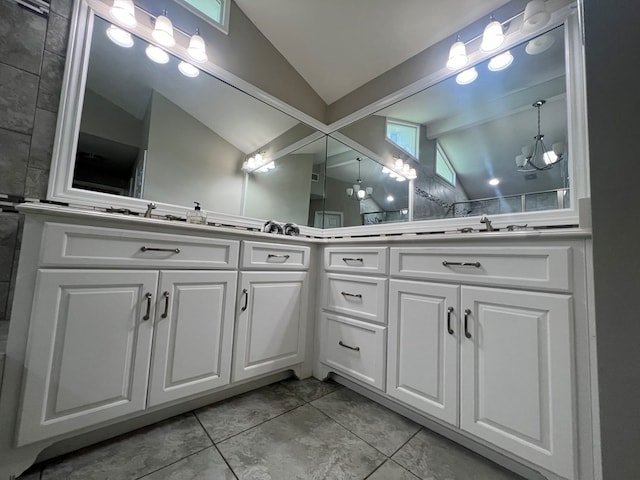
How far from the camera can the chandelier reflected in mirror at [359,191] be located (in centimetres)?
223

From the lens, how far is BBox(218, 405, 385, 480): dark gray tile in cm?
98

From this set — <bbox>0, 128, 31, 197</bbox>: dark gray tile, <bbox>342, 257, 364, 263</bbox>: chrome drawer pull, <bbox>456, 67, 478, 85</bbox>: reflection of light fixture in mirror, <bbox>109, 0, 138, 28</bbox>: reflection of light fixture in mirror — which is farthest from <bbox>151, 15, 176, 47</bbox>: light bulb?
<bbox>456, 67, 478, 85</bbox>: reflection of light fixture in mirror

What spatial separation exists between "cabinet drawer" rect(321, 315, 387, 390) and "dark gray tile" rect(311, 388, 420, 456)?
13 centimetres

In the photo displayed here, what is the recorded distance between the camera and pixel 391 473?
0.99m

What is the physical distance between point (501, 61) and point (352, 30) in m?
1.10

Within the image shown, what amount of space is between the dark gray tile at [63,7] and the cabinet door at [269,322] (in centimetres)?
164

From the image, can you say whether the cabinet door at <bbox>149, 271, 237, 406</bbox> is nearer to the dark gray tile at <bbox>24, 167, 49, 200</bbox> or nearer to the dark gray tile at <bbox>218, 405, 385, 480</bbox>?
the dark gray tile at <bbox>218, 405, 385, 480</bbox>

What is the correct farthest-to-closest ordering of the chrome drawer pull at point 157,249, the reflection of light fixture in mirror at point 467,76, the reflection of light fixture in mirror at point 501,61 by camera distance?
the reflection of light fixture in mirror at point 467,76, the reflection of light fixture in mirror at point 501,61, the chrome drawer pull at point 157,249

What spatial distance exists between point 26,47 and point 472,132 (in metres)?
2.44

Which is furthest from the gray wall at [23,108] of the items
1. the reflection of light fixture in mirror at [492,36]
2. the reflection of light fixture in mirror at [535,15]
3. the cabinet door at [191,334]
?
the reflection of light fixture in mirror at [535,15]

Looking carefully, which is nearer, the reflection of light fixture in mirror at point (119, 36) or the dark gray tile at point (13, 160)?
the dark gray tile at point (13, 160)

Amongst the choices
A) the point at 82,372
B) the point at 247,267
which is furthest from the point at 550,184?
the point at 82,372

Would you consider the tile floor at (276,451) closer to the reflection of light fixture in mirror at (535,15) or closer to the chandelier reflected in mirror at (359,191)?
the chandelier reflected in mirror at (359,191)

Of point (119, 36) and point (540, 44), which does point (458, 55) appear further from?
point (119, 36)
